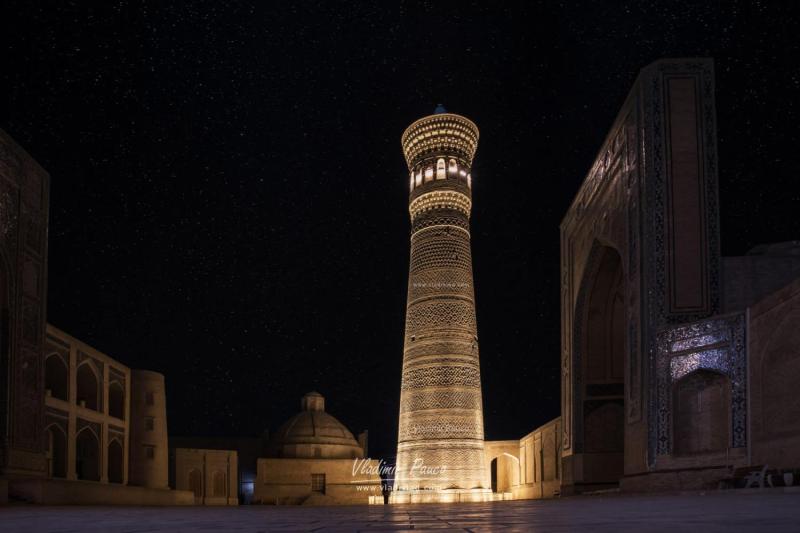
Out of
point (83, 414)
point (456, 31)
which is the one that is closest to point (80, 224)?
point (83, 414)

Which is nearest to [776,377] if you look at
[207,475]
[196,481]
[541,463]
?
[541,463]

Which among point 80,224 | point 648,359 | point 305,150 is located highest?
point 305,150

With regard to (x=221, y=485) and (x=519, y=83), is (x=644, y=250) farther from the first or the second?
(x=221, y=485)

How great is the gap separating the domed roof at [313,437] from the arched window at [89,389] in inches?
426

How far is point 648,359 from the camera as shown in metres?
9.80

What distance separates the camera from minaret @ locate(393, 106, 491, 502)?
1708cm

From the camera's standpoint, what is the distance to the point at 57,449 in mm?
15609

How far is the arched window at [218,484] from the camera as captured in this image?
2581cm

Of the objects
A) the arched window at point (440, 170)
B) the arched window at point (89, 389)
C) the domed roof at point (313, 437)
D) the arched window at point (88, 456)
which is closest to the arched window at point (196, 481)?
the domed roof at point (313, 437)

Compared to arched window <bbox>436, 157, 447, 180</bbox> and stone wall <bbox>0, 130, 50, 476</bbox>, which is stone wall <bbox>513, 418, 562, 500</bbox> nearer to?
arched window <bbox>436, 157, 447, 180</bbox>

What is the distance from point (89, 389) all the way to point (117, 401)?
2.02m

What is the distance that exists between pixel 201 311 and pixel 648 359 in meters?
16.3

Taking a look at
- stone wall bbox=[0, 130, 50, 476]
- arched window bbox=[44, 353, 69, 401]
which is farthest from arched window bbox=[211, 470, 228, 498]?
stone wall bbox=[0, 130, 50, 476]

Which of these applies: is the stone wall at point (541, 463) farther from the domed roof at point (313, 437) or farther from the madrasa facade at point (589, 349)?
the domed roof at point (313, 437)
